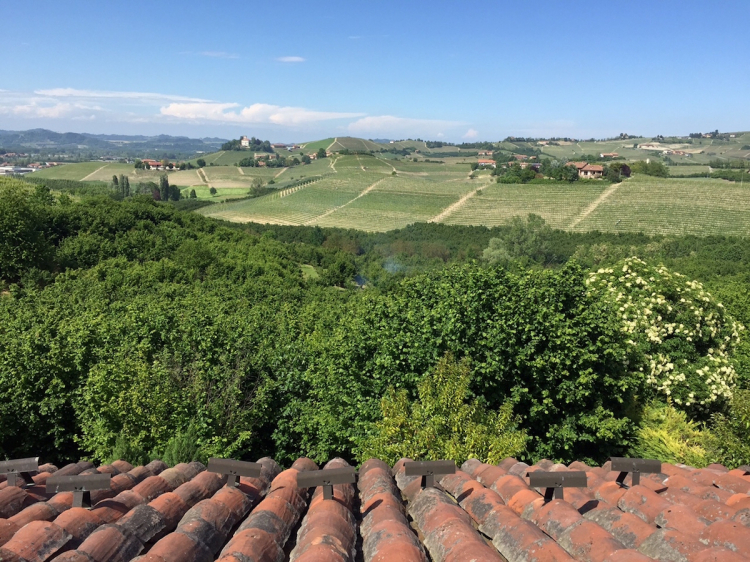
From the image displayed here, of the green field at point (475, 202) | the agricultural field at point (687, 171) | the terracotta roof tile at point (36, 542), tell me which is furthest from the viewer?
the agricultural field at point (687, 171)

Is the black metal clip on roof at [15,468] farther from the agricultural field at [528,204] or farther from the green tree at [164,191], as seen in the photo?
the green tree at [164,191]

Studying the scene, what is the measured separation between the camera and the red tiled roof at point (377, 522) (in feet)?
14.1

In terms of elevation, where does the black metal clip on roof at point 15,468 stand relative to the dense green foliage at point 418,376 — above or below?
above

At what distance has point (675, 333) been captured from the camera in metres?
18.8

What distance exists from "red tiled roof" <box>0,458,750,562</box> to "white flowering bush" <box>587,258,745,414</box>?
40.1ft

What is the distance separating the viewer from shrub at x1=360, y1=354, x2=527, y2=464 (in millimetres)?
9617

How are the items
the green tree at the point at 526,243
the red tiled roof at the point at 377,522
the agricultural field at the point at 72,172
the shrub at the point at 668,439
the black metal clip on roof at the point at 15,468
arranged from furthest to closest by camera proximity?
the agricultural field at the point at 72,172, the green tree at the point at 526,243, the shrub at the point at 668,439, the black metal clip on roof at the point at 15,468, the red tiled roof at the point at 377,522

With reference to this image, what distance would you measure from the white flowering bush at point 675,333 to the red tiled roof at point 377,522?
1223 centimetres

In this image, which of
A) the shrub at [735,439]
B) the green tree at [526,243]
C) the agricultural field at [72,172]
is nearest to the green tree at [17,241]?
the shrub at [735,439]

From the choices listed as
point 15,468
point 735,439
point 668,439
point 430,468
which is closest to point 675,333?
point 668,439

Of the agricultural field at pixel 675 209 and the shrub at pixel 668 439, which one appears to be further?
the agricultural field at pixel 675 209

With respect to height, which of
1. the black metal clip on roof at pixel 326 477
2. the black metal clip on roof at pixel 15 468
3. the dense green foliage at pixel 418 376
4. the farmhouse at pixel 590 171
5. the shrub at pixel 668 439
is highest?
the farmhouse at pixel 590 171

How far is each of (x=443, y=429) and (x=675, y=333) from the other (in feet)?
40.9

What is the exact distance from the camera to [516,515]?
5242 mm
